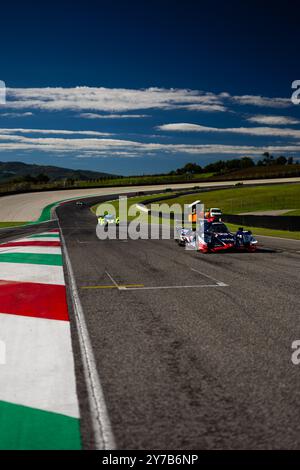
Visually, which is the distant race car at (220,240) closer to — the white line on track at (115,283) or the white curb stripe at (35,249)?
the white curb stripe at (35,249)

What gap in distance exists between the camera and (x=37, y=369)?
194 inches

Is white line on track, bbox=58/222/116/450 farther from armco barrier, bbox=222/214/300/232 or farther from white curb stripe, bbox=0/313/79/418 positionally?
armco barrier, bbox=222/214/300/232

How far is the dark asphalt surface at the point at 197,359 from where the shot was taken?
11.5 ft

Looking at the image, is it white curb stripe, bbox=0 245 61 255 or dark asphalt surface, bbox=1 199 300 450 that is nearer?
dark asphalt surface, bbox=1 199 300 450

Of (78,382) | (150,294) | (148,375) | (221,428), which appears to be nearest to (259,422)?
(221,428)

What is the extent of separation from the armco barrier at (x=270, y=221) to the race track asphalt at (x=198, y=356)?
15.4 meters

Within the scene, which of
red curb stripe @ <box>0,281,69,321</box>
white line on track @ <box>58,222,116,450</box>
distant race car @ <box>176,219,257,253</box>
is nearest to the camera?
white line on track @ <box>58,222,116,450</box>

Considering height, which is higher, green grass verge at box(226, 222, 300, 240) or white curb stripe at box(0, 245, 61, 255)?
white curb stripe at box(0, 245, 61, 255)

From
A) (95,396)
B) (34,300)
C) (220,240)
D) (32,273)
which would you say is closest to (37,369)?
(95,396)

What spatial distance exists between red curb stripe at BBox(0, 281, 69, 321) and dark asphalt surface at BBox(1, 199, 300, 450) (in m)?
0.46

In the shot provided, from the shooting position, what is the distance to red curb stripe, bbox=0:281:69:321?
744 cm

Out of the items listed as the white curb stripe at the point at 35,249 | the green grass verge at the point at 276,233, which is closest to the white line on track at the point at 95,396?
the white curb stripe at the point at 35,249

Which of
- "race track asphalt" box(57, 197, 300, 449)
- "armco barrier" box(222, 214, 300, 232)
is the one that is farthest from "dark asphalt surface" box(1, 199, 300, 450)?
"armco barrier" box(222, 214, 300, 232)

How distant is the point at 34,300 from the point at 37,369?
360cm
